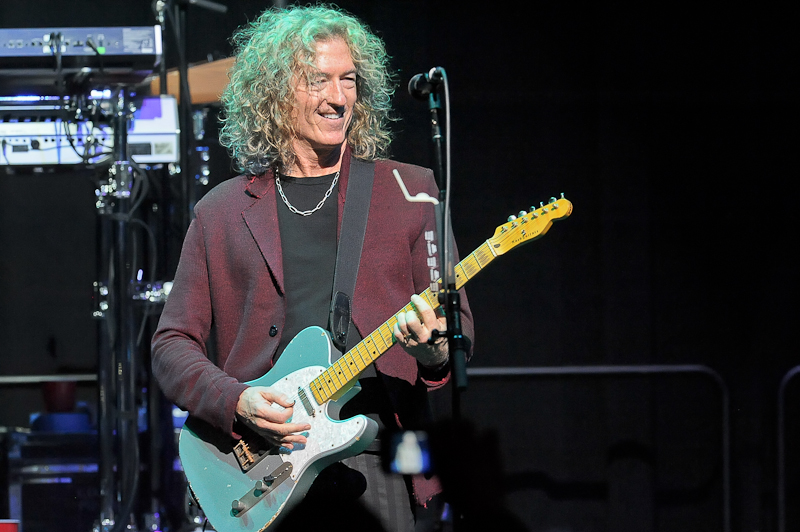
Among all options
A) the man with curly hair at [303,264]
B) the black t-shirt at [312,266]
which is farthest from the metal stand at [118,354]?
the black t-shirt at [312,266]

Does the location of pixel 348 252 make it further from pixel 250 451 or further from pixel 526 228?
pixel 250 451

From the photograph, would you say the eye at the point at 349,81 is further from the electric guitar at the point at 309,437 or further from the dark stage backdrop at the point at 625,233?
the dark stage backdrop at the point at 625,233

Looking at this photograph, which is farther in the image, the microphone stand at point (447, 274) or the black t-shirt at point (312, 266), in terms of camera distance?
the black t-shirt at point (312, 266)

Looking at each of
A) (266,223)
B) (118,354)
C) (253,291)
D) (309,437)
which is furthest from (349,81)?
(118,354)

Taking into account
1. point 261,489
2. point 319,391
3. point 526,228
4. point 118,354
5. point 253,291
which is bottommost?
point 261,489

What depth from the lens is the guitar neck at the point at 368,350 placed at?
2061 mm

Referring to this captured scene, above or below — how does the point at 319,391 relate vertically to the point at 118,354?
above

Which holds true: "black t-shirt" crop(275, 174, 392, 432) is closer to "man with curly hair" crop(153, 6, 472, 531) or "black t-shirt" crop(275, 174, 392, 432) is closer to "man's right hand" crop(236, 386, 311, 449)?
"man with curly hair" crop(153, 6, 472, 531)

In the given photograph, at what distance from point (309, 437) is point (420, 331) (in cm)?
42

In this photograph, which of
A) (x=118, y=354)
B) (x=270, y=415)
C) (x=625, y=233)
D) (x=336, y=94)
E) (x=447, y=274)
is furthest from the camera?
(x=625, y=233)

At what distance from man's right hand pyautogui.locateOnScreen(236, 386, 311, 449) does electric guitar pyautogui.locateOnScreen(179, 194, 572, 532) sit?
0.03m

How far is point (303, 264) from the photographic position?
7.32ft

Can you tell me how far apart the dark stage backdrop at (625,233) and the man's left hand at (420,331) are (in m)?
2.33

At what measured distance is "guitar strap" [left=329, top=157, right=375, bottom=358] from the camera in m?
2.12
